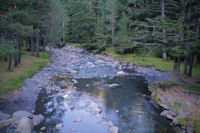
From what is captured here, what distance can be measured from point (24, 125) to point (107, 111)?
4918 millimetres

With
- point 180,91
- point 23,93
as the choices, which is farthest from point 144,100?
point 23,93

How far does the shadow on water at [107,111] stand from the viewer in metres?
8.31

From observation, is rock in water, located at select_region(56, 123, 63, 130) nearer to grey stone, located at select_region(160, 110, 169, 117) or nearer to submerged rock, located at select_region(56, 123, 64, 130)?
submerged rock, located at select_region(56, 123, 64, 130)

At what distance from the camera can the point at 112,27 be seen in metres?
33.4

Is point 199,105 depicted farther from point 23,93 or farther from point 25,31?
point 25,31

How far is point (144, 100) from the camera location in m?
11.9

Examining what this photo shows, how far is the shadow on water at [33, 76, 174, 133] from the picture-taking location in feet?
27.3

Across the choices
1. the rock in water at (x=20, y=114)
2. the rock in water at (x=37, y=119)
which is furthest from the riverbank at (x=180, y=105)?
the rock in water at (x=20, y=114)

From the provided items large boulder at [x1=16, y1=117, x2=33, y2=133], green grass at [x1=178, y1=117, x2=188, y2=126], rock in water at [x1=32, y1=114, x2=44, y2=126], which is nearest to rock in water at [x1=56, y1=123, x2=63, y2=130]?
rock in water at [x1=32, y1=114, x2=44, y2=126]

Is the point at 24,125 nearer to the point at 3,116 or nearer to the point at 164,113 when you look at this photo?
the point at 3,116

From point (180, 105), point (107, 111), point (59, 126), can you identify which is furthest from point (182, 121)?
point (59, 126)

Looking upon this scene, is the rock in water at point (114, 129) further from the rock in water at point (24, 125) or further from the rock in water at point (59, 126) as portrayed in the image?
the rock in water at point (24, 125)

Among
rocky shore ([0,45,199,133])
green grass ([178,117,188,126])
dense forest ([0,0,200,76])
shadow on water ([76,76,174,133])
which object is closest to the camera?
rocky shore ([0,45,199,133])

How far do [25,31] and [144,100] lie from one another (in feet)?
44.1
